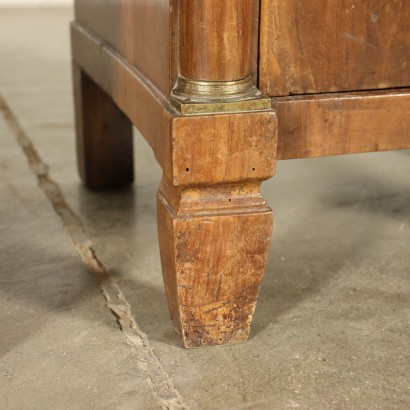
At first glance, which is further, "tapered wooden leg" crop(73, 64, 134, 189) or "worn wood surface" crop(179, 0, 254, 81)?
"tapered wooden leg" crop(73, 64, 134, 189)

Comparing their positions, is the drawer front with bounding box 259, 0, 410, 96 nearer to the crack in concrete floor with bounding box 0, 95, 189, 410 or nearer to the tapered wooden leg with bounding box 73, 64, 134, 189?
the crack in concrete floor with bounding box 0, 95, 189, 410

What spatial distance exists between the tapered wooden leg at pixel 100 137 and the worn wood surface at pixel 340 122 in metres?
0.79

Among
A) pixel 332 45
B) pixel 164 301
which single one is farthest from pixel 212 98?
pixel 164 301

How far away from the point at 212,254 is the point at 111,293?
0.33 meters

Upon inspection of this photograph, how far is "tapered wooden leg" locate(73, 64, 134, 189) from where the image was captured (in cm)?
193

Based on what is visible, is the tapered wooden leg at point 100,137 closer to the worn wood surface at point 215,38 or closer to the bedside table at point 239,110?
the bedside table at point 239,110

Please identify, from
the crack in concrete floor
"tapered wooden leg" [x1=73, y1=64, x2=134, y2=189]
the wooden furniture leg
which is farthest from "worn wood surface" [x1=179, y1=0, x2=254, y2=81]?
"tapered wooden leg" [x1=73, y1=64, x2=134, y2=189]

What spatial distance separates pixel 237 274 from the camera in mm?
1216

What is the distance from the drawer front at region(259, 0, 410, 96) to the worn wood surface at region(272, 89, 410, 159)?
0.06ft

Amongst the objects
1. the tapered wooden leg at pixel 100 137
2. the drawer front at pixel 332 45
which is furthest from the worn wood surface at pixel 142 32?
the tapered wooden leg at pixel 100 137

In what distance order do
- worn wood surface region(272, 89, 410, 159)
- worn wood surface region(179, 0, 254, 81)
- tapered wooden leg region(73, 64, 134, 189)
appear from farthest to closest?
tapered wooden leg region(73, 64, 134, 189) → worn wood surface region(272, 89, 410, 159) → worn wood surface region(179, 0, 254, 81)

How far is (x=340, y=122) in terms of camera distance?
124 centimetres

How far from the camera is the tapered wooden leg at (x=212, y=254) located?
117 centimetres

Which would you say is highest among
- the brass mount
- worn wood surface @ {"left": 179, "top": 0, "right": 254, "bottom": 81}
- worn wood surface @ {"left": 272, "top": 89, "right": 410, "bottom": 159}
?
worn wood surface @ {"left": 179, "top": 0, "right": 254, "bottom": 81}
